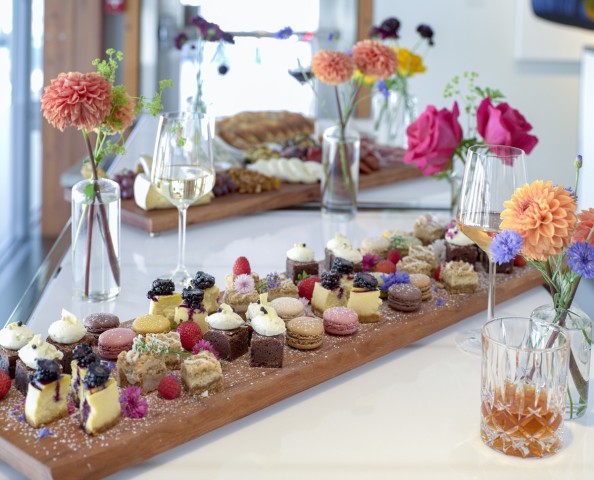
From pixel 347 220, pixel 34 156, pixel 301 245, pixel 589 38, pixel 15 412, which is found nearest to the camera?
pixel 15 412

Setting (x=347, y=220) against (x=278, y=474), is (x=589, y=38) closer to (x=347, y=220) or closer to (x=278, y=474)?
(x=347, y=220)

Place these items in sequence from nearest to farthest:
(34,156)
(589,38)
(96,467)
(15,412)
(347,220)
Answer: (96,467)
(15,412)
(347,220)
(589,38)
(34,156)

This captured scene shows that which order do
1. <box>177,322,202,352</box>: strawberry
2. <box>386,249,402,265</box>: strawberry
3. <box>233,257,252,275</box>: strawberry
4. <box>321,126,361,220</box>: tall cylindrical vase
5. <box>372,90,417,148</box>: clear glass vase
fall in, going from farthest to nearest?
1. <box>372,90,417,148</box>: clear glass vase
2. <box>321,126,361,220</box>: tall cylindrical vase
3. <box>386,249,402,265</box>: strawberry
4. <box>233,257,252,275</box>: strawberry
5. <box>177,322,202,352</box>: strawberry

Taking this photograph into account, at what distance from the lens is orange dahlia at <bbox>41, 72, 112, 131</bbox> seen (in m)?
1.71

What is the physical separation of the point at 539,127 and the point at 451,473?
4.84 m

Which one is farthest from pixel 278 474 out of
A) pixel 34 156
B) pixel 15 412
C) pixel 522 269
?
pixel 34 156

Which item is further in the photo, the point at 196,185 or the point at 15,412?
the point at 196,185

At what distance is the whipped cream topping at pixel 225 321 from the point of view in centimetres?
154

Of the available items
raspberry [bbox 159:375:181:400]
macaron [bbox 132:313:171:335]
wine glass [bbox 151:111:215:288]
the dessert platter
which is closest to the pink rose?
the dessert platter

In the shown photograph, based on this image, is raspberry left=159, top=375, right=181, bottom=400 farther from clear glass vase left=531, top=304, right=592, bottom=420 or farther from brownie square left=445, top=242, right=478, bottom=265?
brownie square left=445, top=242, right=478, bottom=265

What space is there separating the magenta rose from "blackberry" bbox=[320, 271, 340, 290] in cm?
59

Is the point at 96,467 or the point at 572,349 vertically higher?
the point at 572,349

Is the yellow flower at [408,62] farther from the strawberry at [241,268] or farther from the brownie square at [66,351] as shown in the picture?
the brownie square at [66,351]

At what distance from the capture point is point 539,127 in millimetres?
5848
